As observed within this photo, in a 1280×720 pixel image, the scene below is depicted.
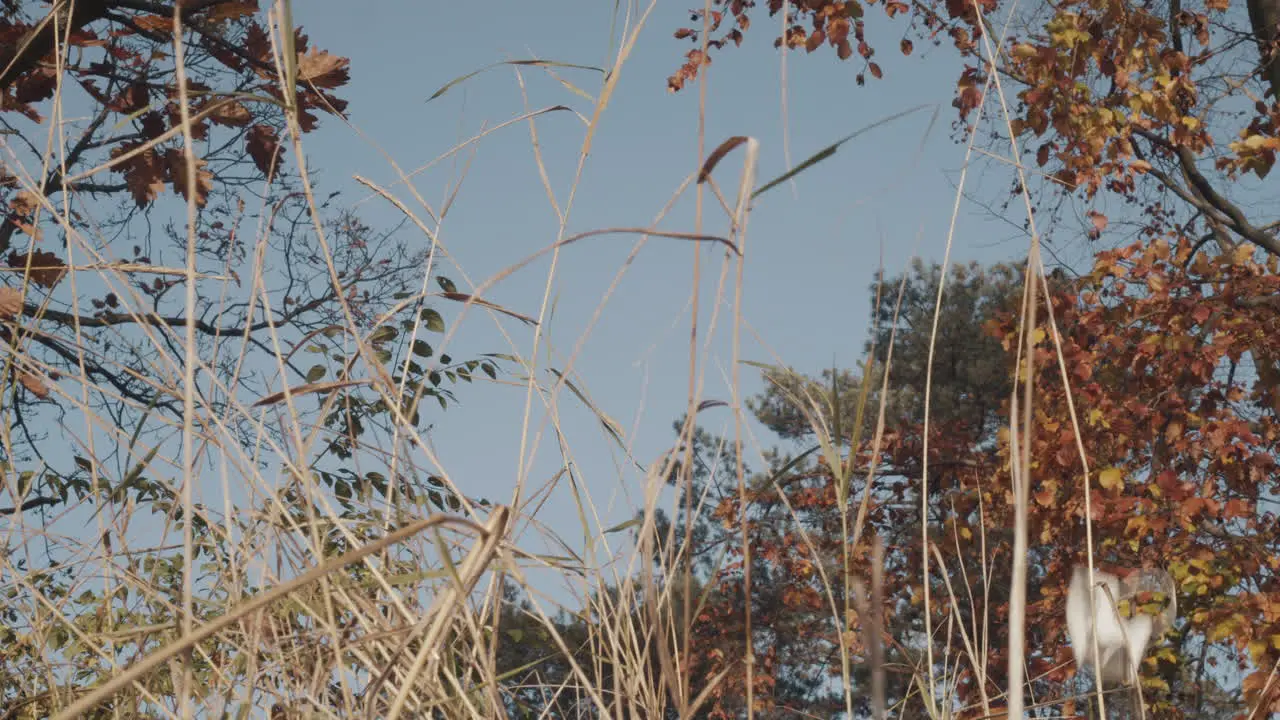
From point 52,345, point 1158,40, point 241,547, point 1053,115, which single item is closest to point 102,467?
point 241,547

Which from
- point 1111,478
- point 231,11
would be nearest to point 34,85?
point 231,11

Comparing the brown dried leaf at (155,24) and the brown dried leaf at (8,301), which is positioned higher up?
the brown dried leaf at (155,24)

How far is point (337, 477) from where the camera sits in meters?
3.17

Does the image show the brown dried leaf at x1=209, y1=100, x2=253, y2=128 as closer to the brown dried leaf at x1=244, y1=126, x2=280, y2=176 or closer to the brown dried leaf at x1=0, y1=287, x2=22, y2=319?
the brown dried leaf at x1=244, y1=126, x2=280, y2=176

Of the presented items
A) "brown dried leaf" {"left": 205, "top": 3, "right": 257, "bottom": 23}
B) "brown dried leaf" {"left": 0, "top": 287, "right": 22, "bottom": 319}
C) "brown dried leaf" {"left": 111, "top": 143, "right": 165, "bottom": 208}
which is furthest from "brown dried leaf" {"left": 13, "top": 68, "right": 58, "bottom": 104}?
"brown dried leaf" {"left": 0, "top": 287, "right": 22, "bottom": 319}

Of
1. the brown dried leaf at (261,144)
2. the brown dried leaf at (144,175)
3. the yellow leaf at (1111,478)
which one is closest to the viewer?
the brown dried leaf at (144,175)

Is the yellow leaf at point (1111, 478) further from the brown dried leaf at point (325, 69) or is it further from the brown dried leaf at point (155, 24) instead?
the brown dried leaf at point (155, 24)

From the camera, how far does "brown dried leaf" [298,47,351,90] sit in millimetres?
2621

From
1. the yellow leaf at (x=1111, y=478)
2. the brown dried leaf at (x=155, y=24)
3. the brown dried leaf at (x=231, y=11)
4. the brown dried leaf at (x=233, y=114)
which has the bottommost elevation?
the yellow leaf at (x=1111, y=478)

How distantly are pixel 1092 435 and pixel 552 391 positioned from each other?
377 cm

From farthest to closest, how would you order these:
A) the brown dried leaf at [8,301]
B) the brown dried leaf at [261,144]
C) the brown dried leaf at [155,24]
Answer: the brown dried leaf at [261,144] → the brown dried leaf at [155,24] → the brown dried leaf at [8,301]

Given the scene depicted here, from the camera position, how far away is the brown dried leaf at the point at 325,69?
8.60 ft

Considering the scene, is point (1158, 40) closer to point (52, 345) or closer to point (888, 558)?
point (888, 558)

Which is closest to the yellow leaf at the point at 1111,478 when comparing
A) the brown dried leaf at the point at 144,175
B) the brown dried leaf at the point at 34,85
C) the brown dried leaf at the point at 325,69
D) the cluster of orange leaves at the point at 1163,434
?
the cluster of orange leaves at the point at 1163,434
